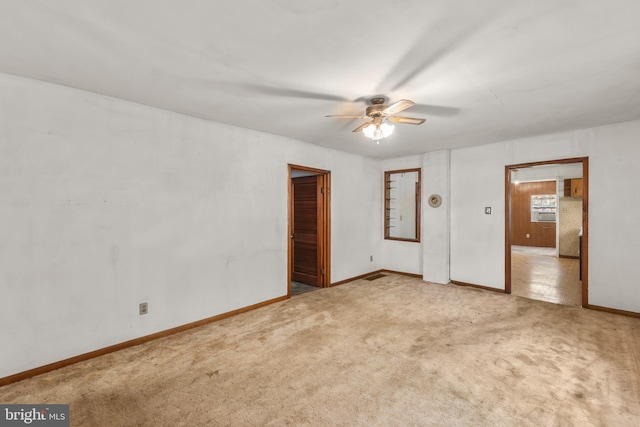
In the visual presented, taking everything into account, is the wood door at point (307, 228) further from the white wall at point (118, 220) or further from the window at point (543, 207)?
the window at point (543, 207)

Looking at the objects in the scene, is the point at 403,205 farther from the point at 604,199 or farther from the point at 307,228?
the point at 604,199

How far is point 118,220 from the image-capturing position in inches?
110

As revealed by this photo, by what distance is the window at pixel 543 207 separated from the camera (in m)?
9.51

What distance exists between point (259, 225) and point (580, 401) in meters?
3.47

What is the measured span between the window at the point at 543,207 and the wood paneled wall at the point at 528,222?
0.11 metres

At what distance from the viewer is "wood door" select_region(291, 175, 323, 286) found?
5.01 metres

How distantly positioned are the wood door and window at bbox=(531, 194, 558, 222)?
28.3 ft

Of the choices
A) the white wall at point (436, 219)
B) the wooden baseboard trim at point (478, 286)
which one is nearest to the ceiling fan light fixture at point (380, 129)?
the white wall at point (436, 219)

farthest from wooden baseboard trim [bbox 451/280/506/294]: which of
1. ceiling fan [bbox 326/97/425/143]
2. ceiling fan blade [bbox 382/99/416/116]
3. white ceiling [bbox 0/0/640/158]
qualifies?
ceiling fan blade [bbox 382/99/416/116]

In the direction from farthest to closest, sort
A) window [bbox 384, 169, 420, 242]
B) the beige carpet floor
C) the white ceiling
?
1. window [bbox 384, 169, 420, 242]
2. the beige carpet floor
3. the white ceiling

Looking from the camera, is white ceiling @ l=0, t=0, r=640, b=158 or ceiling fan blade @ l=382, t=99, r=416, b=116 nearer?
white ceiling @ l=0, t=0, r=640, b=158

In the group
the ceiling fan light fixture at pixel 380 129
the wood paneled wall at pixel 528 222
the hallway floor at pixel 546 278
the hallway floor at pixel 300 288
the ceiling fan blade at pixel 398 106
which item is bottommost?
the hallway floor at pixel 546 278

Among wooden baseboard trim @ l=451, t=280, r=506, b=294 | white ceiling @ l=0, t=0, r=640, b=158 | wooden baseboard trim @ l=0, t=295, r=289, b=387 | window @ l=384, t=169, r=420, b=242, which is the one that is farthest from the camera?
window @ l=384, t=169, r=420, b=242

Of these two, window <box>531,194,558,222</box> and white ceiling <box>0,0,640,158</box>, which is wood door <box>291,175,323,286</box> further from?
window <box>531,194,558,222</box>
